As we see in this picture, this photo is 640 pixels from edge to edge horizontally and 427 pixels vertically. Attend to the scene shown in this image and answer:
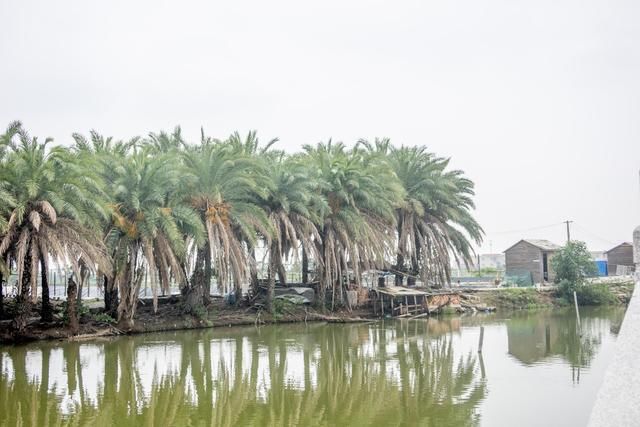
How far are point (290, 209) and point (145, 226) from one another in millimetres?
8378

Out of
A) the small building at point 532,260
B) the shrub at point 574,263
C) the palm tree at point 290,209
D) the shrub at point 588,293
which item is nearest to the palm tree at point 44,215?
the palm tree at point 290,209

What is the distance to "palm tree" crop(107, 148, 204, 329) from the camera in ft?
84.4

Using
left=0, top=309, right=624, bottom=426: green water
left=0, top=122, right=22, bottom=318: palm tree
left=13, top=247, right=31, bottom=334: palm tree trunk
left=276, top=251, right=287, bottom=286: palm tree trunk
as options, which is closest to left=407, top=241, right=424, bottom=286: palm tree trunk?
left=276, top=251, right=287, bottom=286: palm tree trunk

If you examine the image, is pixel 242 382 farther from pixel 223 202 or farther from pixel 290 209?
pixel 290 209

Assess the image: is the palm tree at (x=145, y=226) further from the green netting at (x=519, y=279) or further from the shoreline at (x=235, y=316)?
the green netting at (x=519, y=279)

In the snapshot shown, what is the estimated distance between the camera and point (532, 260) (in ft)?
167

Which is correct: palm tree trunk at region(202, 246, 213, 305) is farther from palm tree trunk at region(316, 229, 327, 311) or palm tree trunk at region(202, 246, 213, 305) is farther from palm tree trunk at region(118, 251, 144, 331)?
palm tree trunk at region(316, 229, 327, 311)

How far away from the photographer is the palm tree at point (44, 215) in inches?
862

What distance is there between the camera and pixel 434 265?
3956cm

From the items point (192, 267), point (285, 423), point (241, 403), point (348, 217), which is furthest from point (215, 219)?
point (285, 423)

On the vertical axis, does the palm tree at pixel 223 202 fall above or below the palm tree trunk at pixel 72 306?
above

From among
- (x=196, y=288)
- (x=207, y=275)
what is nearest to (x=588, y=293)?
(x=207, y=275)

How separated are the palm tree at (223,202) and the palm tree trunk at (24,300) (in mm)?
7206

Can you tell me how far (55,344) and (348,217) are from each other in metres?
15.4
